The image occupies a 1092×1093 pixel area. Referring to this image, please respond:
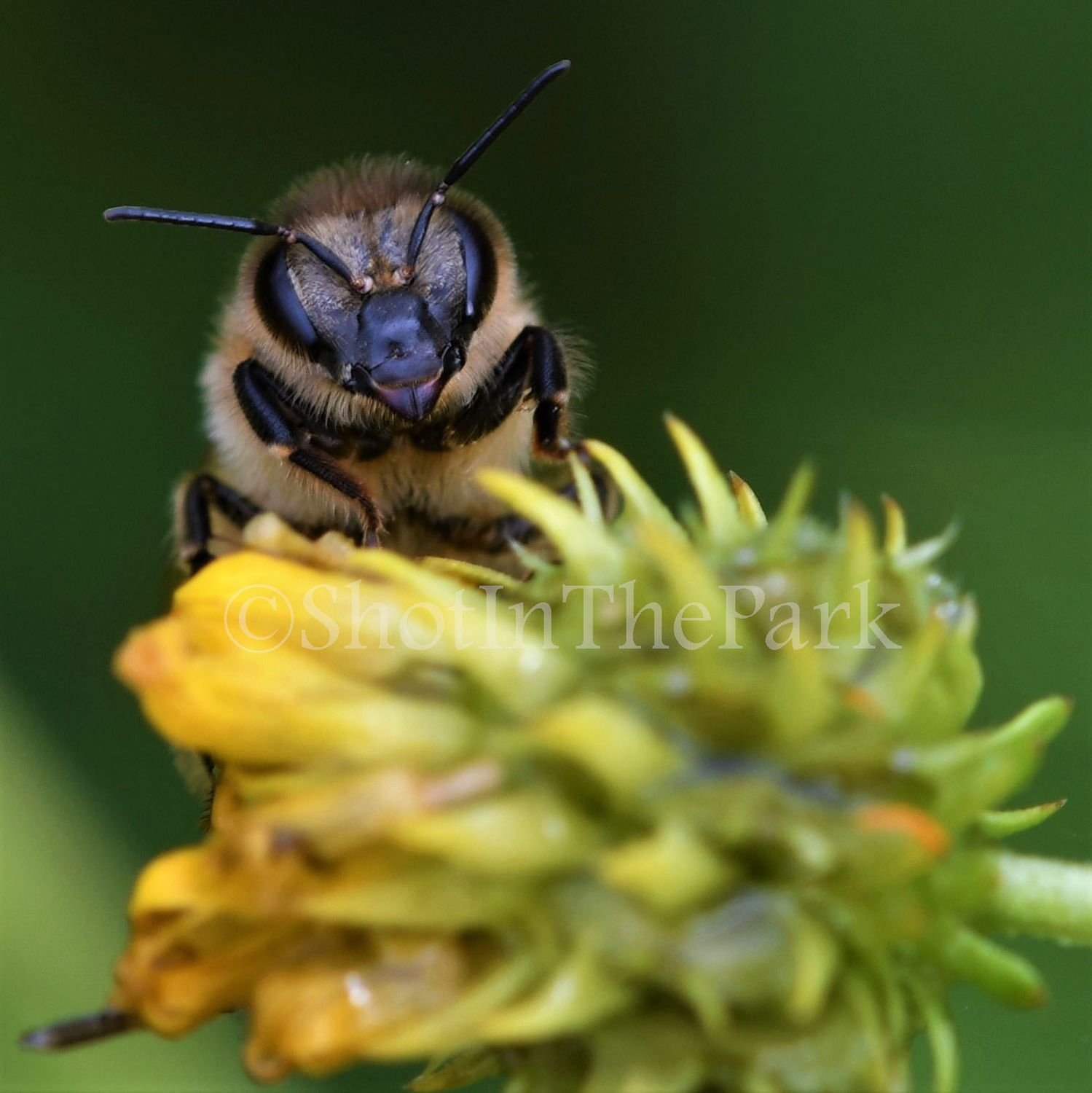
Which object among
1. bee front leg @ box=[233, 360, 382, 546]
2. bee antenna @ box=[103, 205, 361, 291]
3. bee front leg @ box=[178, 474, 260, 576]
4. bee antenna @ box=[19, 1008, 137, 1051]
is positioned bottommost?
bee antenna @ box=[19, 1008, 137, 1051]

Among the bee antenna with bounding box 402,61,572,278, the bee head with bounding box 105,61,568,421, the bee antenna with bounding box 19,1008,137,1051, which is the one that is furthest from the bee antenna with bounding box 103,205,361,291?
the bee antenna with bounding box 19,1008,137,1051

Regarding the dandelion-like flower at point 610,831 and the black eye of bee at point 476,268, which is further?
the black eye of bee at point 476,268

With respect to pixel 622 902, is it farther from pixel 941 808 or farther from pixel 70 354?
pixel 70 354

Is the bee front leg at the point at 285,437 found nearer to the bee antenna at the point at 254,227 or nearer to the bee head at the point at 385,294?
the bee head at the point at 385,294

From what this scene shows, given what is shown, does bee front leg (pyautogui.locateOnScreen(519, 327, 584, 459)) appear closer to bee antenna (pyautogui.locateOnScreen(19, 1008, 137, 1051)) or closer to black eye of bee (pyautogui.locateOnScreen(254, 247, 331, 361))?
black eye of bee (pyautogui.locateOnScreen(254, 247, 331, 361))

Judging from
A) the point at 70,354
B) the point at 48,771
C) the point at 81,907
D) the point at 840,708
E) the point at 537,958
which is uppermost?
the point at 70,354

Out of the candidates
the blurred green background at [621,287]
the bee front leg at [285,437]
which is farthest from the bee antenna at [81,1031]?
the blurred green background at [621,287]

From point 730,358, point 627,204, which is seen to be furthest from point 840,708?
point 627,204
